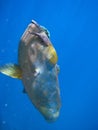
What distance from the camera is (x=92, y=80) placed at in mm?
Result: 2305

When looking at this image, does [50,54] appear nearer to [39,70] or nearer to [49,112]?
[39,70]

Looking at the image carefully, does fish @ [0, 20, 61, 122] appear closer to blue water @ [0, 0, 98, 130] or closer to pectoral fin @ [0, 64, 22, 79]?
pectoral fin @ [0, 64, 22, 79]

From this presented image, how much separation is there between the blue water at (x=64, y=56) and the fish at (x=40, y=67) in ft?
3.60

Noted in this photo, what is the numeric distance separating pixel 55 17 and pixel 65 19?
86 mm

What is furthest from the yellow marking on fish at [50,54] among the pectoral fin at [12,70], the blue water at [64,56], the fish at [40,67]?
the blue water at [64,56]

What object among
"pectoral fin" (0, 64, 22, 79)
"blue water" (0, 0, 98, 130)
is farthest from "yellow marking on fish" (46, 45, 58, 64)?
"blue water" (0, 0, 98, 130)

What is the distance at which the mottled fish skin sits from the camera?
820 mm

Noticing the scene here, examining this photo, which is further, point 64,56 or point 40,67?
point 64,56

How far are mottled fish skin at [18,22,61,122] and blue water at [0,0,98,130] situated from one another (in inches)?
43.2

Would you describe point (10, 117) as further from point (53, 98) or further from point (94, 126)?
point (53, 98)

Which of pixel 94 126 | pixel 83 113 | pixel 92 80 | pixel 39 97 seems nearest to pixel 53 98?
pixel 39 97

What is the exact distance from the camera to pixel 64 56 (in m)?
2.13

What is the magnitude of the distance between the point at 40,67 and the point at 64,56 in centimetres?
132

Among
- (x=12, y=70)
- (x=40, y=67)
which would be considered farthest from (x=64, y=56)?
(x=40, y=67)
